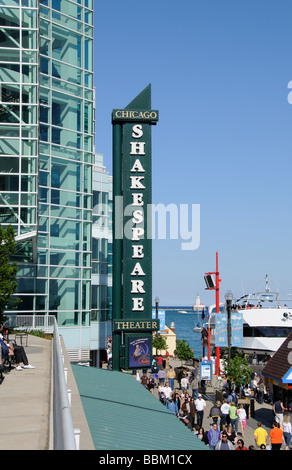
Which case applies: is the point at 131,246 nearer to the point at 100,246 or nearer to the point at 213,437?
the point at 100,246

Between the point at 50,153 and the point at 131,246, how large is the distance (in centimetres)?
938

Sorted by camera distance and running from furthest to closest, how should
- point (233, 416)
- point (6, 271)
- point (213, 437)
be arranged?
point (6, 271) < point (233, 416) < point (213, 437)

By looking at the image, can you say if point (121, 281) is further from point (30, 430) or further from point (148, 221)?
point (30, 430)

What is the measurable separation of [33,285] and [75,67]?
1674cm

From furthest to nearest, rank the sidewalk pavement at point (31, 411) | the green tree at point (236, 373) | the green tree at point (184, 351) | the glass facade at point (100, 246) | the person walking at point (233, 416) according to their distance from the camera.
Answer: the green tree at point (184, 351), the glass facade at point (100, 246), the green tree at point (236, 373), the person walking at point (233, 416), the sidewalk pavement at point (31, 411)

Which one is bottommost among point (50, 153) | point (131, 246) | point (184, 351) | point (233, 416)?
point (184, 351)

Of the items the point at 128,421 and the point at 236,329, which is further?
the point at 236,329

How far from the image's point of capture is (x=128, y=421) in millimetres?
12570

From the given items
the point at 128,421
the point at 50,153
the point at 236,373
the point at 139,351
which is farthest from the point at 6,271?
the point at 128,421

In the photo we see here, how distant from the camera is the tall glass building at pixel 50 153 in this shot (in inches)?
1412

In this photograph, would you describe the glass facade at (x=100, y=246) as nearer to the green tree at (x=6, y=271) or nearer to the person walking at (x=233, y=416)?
the green tree at (x=6, y=271)

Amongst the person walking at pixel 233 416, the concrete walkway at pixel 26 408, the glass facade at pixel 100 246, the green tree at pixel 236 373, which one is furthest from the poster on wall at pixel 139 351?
the concrete walkway at pixel 26 408

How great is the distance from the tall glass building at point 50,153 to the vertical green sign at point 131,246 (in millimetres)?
5312

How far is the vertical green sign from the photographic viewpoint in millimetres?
35938
